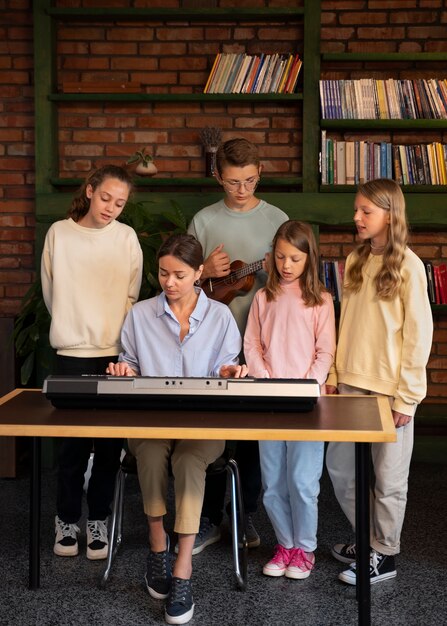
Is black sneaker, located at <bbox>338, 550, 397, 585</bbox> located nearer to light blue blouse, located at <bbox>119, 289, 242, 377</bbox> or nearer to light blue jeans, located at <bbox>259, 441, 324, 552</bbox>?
light blue jeans, located at <bbox>259, 441, 324, 552</bbox>

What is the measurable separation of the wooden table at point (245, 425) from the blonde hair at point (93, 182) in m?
0.86

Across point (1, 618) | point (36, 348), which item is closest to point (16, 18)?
point (36, 348)

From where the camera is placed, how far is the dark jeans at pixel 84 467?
3084mm

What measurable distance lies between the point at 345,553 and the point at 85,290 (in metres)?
1.32

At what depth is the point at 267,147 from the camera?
4625mm

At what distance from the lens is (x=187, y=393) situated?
2285mm

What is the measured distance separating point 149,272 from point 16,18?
1758mm

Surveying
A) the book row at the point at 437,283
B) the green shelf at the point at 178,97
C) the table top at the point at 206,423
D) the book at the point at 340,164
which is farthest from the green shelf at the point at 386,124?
the table top at the point at 206,423

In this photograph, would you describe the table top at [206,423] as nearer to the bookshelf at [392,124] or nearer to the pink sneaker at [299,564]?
the pink sneaker at [299,564]

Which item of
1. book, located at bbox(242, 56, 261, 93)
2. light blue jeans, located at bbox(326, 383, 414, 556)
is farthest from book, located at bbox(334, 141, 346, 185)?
light blue jeans, located at bbox(326, 383, 414, 556)

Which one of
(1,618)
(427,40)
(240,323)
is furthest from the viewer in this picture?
(427,40)

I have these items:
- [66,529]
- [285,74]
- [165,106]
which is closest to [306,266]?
[66,529]

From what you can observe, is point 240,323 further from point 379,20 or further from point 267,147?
point 379,20

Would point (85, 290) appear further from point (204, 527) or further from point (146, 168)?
point (146, 168)
